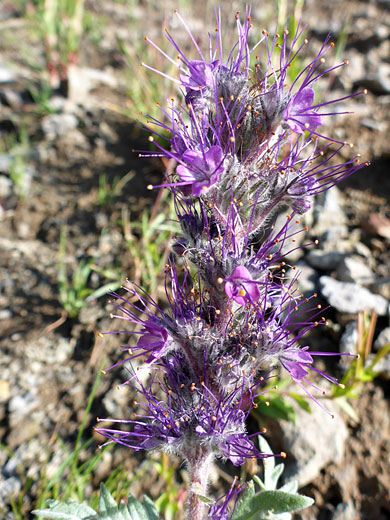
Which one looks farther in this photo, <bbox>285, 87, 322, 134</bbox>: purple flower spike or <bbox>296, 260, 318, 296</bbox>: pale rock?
<bbox>296, 260, 318, 296</bbox>: pale rock

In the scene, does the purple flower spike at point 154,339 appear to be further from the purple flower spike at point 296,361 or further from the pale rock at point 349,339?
the pale rock at point 349,339

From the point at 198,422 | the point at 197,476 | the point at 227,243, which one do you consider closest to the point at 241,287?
the point at 227,243

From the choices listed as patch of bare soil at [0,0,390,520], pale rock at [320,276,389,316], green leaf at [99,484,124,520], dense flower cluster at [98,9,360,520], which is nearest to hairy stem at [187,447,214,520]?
dense flower cluster at [98,9,360,520]

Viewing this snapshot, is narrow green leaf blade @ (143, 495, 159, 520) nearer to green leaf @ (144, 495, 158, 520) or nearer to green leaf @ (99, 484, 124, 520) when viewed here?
green leaf @ (144, 495, 158, 520)

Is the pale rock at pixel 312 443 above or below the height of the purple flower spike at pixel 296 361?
below

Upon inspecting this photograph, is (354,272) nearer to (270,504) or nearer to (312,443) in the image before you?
(312,443)

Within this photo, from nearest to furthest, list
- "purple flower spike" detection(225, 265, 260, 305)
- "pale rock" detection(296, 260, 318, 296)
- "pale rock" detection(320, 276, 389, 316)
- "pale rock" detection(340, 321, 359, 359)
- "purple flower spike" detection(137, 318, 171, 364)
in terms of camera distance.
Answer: "purple flower spike" detection(225, 265, 260, 305) → "purple flower spike" detection(137, 318, 171, 364) → "pale rock" detection(340, 321, 359, 359) → "pale rock" detection(320, 276, 389, 316) → "pale rock" detection(296, 260, 318, 296)

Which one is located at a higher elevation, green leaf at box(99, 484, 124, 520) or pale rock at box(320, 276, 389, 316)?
pale rock at box(320, 276, 389, 316)

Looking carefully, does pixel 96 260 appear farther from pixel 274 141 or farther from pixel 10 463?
pixel 274 141

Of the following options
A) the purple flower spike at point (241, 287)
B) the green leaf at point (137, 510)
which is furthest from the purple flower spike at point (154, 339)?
the green leaf at point (137, 510)
